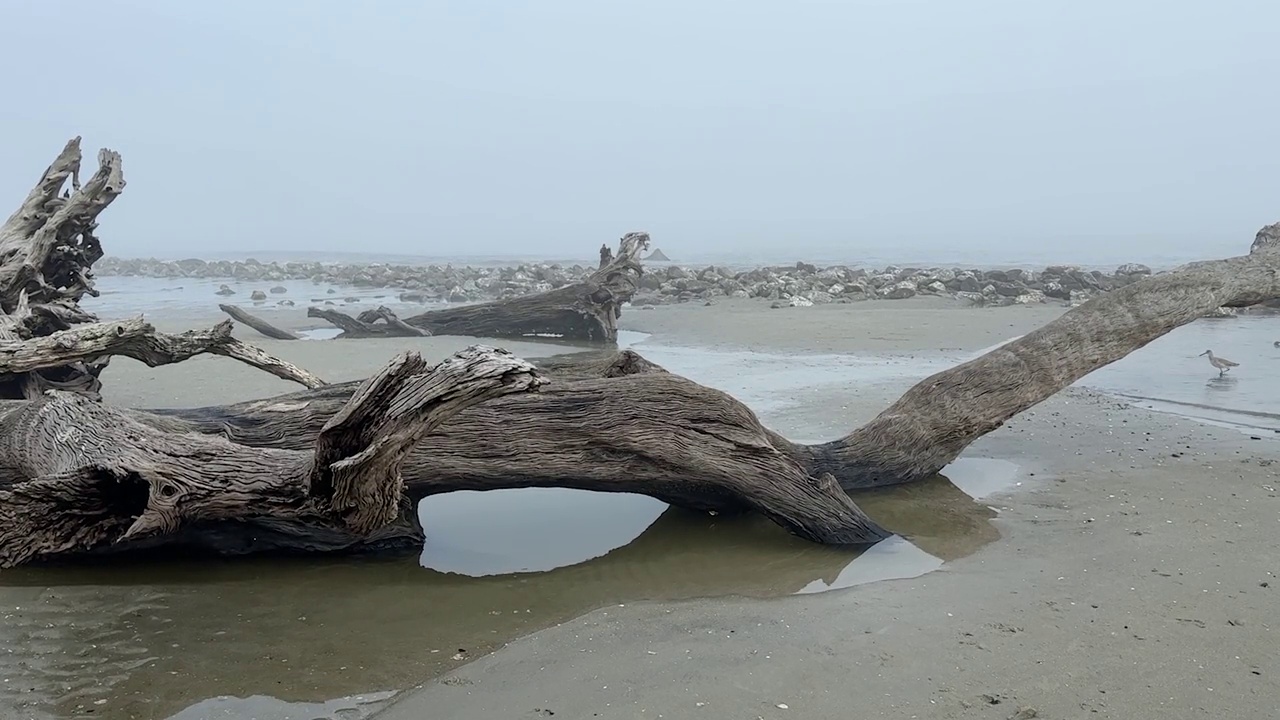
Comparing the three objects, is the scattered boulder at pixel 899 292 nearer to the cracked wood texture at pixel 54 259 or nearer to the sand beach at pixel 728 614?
the sand beach at pixel 728 614

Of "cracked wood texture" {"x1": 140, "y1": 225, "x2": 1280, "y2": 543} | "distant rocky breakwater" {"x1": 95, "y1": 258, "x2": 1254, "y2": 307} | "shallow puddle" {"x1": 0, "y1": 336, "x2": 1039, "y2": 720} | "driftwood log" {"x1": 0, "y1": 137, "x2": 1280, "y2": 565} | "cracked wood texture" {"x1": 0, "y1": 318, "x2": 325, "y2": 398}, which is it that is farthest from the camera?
"distant rocky breakwater" {"x1": 95, "y1": 258, "x2": 1254, "y2": 307}

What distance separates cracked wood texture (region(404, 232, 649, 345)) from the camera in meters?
15.3

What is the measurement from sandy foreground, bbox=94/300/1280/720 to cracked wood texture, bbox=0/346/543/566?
93cm

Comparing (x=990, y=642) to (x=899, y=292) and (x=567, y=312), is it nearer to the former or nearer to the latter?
(x=567, y=312)

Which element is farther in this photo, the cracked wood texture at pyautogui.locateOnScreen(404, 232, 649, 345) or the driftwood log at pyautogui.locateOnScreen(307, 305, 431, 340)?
the driftwood log at pyautogui.locateOnScreen(307, 305, 431, 340)

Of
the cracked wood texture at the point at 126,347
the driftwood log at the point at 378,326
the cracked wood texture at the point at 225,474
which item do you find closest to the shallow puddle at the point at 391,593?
the cracked wood texture at the point at 225,474

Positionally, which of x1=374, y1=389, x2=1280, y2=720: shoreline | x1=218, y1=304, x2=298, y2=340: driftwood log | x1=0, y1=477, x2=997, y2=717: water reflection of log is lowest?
x1=0, y1=477, x2=997, y2=717: water reflection of log

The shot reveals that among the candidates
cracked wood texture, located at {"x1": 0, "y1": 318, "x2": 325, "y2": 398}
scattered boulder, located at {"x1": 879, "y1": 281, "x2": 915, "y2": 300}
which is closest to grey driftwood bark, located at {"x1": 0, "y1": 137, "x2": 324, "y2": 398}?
cracked wood texture, located at {"x1": 0, "y1": 318, "x2": 325, "y2": 398}

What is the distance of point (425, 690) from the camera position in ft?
11.5

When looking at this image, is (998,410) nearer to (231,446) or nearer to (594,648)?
(594,648)

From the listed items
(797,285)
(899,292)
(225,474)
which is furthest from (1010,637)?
(797,285)

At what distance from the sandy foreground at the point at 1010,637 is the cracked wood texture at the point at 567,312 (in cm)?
946

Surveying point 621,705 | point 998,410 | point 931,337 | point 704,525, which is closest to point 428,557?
point 704,525

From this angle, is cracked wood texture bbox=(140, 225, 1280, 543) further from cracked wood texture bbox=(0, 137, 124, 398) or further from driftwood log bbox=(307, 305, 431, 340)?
driftwood log bbox=(307, 305, 431, 340)
